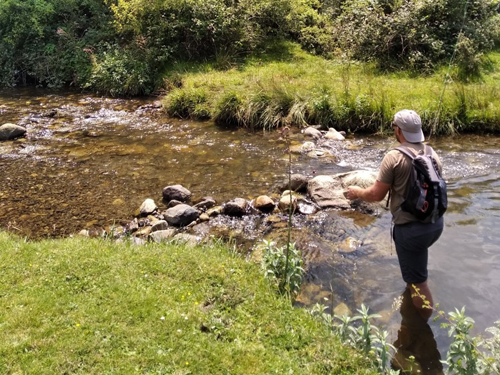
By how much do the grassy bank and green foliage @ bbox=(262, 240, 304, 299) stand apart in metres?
6.41

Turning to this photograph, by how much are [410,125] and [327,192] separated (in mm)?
3763

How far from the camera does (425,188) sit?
408 cm

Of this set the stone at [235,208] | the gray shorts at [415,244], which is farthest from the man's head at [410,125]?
the stone at [235,208]

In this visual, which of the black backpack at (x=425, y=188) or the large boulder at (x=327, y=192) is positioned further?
the large boulder at (x=327, y=192)

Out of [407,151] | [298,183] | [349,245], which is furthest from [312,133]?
[407,151]

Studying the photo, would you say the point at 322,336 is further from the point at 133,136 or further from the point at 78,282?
the point at 133,136

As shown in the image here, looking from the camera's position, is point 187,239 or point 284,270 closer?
point 284,270

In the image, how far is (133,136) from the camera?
1159cm

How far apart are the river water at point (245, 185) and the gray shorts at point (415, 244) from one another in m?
0.71

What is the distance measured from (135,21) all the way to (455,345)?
15.9 m

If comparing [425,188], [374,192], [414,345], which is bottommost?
[414,345]

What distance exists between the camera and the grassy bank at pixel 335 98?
10531mm

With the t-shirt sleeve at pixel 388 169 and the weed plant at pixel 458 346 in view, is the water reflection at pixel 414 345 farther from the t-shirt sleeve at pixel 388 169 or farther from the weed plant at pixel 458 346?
the t-shirt sleeve at pixel 388 169

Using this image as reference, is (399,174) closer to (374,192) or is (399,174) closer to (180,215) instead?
(374,192)
